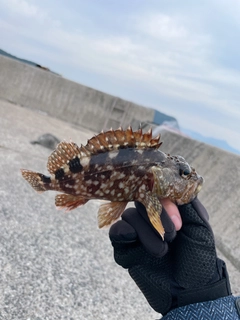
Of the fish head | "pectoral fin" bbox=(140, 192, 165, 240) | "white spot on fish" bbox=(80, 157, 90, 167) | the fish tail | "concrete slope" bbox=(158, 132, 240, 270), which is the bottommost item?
"concrete slope" bbox=(158, 132, 240, 270)

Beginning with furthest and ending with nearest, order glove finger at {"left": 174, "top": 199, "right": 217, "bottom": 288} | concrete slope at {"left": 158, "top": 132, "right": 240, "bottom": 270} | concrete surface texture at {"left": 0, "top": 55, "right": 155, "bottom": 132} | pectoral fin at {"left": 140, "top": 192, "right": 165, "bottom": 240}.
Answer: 1. concrete surface texture at {"left": 0, "top": 55, "right": 155, "bottom": 132}
2. concrete slope at {"left": 158, "top": 132, "right": 240, "bottom": 270}
3. glove finger at {"left": 174, "top": 199, "right": 217, "bottom": 288}
4. pectoral fin at {"left": 140, "top": 192, "right": 165, "bottom": 240}

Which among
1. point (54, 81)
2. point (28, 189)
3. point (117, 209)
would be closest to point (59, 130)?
point (54, 81)

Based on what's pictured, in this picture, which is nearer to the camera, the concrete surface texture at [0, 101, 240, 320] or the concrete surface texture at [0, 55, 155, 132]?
the concrete surface texture at [0, 101, 240, 320]

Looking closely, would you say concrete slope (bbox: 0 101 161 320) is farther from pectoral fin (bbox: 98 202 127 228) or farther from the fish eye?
the fish eye

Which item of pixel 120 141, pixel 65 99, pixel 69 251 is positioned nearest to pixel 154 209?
pixel 120 141

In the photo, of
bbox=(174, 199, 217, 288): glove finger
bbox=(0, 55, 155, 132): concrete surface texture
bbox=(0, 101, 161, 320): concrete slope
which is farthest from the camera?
bbox=(0, 55, 155, 132): concrete surface texture

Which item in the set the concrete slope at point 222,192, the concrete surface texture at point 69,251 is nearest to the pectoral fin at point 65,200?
the concrete surface texture at point 69,251

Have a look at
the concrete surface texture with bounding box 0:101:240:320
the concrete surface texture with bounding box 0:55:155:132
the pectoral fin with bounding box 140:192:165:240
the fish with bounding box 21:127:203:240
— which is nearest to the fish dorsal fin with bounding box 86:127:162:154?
the fish with bounding box 21:127:203:240

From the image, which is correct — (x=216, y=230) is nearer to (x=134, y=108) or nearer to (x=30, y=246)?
(x=30, y=246)

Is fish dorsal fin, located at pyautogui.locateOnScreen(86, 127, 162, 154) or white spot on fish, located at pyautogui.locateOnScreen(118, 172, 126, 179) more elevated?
fish dorsal fin, located at pyautogui.locateOnScreen(86, 127, 162, 154)
